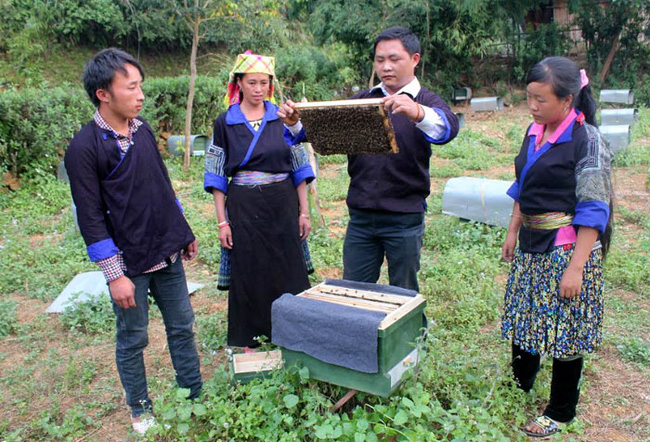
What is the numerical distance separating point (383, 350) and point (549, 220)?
114 centimetres

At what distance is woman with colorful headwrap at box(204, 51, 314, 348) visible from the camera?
11.4 feet

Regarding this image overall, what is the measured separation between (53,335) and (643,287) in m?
5.29

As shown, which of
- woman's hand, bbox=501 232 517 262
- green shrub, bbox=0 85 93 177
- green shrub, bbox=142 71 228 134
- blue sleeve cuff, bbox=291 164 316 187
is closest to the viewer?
woman's hand, bbox=501 232 517 262

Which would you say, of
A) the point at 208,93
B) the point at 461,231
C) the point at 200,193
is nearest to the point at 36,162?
the point at 200,193

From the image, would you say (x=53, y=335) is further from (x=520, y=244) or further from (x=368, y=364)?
(x=520, y=244)

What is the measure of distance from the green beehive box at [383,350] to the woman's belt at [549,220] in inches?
29.2

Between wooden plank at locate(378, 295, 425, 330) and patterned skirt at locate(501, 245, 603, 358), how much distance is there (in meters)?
0.62

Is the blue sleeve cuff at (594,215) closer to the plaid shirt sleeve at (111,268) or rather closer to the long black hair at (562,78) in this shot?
the long black hair at (562,78)

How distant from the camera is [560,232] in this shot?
2.75 metres

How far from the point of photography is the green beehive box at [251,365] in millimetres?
3199

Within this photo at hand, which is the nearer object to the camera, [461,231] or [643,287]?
[643,287]

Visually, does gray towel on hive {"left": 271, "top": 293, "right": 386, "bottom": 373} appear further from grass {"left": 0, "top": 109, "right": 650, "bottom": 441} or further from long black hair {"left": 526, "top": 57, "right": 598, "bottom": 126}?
long black hair {"left": 526, "top": 57, "right": 598, "bottom": 126}

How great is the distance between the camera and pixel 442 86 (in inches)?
755

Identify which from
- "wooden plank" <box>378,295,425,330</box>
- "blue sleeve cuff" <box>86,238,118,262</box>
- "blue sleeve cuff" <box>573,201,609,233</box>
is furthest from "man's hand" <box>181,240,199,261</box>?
"blue sleeve cuff" <box>573,201,609,233</box>
